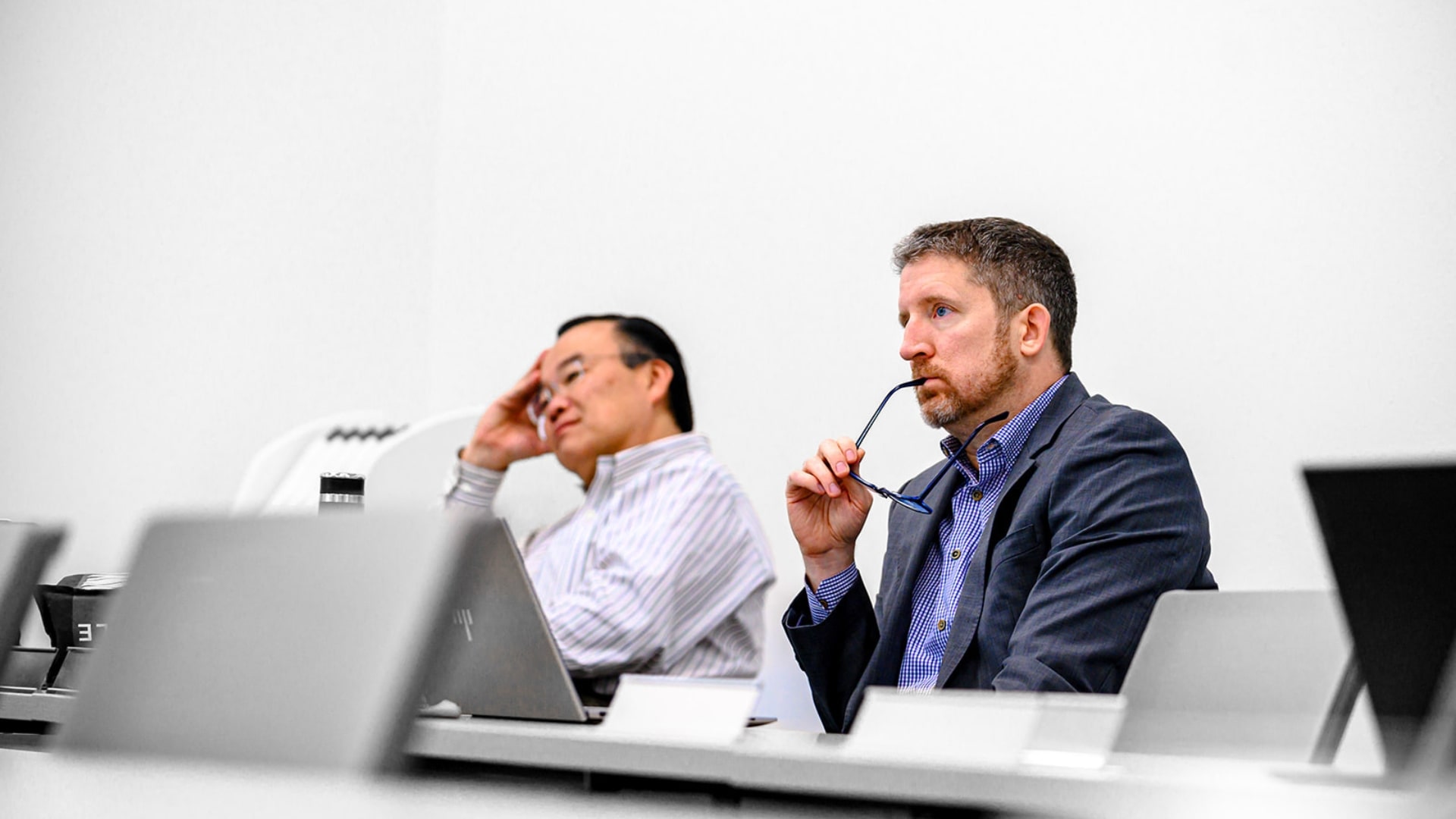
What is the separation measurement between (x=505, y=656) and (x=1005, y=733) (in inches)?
24.2

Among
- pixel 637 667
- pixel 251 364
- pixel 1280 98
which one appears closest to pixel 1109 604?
pixel 637 667

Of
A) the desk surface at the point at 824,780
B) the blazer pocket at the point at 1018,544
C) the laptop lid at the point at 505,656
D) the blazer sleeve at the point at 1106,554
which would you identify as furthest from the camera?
the blazer pocket at the point at 1018,544

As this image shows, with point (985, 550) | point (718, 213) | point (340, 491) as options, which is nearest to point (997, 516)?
point (985, 550)

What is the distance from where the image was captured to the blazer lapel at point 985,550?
1607 millimetres

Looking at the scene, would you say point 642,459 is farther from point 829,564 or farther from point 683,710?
point 683,710

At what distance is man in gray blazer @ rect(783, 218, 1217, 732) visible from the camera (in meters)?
1.52

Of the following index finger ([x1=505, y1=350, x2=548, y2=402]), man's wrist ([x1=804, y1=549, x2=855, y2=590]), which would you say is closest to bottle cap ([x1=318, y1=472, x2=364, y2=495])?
man's wrist ([x1=804, y1=549, x2=855, y2=590])

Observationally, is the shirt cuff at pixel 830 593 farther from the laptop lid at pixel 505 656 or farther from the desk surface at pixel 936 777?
the desk surface at pixel 936 777

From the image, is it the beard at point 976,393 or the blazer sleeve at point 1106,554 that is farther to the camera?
the beard at point 976,393

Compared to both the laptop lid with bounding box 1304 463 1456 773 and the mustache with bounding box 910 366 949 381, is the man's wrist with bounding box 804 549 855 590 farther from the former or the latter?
the laptop lid with bounding box 1304 463 1456 773

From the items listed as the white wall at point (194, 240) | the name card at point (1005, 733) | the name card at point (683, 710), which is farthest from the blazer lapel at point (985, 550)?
the white wall at point (194, 240)

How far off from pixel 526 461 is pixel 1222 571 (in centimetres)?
142

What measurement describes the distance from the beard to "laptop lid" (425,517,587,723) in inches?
29.4

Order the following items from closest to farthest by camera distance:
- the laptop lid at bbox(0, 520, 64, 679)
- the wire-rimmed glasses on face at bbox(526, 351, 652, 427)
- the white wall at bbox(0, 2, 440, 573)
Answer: the laptop lid at bbox(0, 520, 64, 679)
the wire-rimmed glasses on face at bbox(526, 351, 652, 427)
the white wall at bbox(0, 2, 440, 573)
